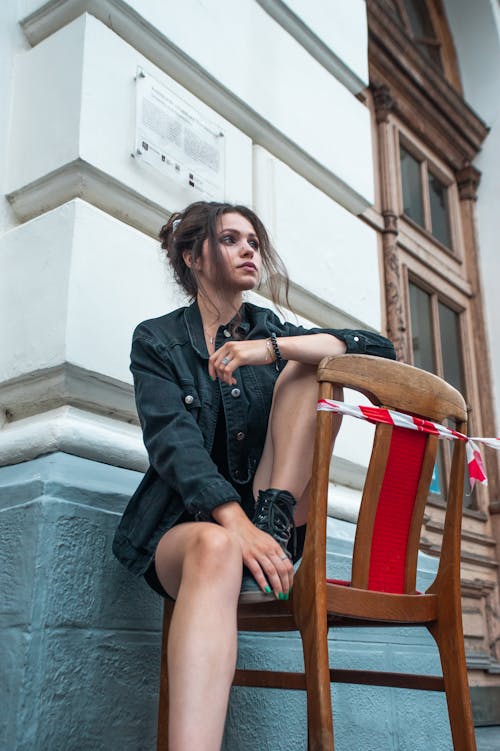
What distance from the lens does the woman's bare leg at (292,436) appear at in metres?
1.59

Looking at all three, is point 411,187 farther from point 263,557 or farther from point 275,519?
point 263,557

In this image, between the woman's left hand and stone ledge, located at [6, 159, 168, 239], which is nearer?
the woman's left hand

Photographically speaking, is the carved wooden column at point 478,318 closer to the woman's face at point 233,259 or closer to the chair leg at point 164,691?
the woman's face at point 233,259

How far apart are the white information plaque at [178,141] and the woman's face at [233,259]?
1.63 feet

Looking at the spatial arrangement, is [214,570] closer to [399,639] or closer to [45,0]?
[399,639]

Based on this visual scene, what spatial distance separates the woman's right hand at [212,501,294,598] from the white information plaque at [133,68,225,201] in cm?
132

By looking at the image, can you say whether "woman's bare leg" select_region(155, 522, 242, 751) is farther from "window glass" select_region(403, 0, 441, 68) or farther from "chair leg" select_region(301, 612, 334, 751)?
"window glass" select_region(403, 0, 441, 68)

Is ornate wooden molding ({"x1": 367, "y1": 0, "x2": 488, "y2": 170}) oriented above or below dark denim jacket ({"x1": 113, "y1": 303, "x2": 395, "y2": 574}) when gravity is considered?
above

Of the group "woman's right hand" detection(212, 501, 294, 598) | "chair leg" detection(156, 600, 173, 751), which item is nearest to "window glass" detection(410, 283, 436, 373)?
"chair leg" detection(156, 600, 173, 751)

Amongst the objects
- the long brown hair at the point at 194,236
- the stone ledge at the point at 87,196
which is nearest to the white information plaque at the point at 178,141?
the stone ledge at the point at 87,196

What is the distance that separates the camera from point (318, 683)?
1.38 metres

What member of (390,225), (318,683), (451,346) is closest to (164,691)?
(318,683)

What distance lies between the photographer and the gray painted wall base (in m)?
1.61

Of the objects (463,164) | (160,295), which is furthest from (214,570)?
(463,164)
